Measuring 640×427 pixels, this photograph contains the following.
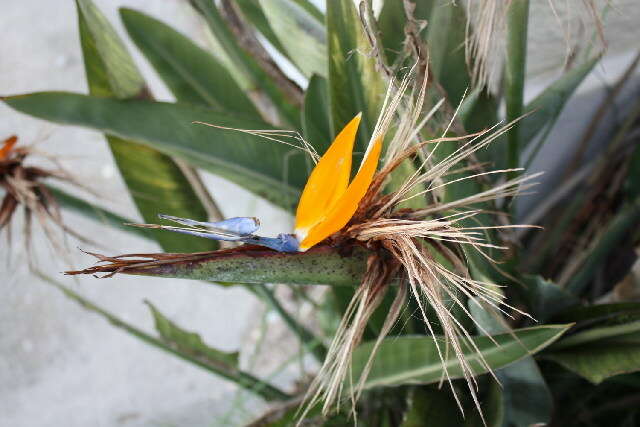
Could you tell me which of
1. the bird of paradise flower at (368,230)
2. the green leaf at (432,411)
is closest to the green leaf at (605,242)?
the green leaf at (432,411)

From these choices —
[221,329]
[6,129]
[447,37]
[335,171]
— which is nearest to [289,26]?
[447,37]

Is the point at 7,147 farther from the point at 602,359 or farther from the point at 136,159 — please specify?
the point at 602,359

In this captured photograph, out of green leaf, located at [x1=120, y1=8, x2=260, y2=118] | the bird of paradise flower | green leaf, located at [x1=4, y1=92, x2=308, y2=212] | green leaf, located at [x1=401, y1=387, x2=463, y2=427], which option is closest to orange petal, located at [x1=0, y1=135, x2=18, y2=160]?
green leaf, located at [x1=4, y1=92, x2=308, y2=212]

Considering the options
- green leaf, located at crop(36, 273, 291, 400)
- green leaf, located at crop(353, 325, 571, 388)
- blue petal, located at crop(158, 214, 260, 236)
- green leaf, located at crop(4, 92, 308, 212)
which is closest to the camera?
blue petal, located at crop(158, 214, 260, 236)

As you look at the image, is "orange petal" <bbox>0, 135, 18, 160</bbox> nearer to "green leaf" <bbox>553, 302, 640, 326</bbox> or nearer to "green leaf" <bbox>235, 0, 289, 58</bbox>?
"green leaf" <bbox>235, 0, 289, 58</bbox>

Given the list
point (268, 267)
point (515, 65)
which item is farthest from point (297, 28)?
point (268, 267)
